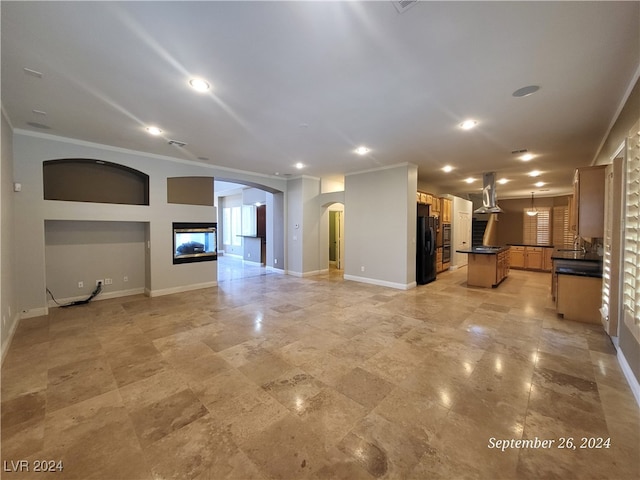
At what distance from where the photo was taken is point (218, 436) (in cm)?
190

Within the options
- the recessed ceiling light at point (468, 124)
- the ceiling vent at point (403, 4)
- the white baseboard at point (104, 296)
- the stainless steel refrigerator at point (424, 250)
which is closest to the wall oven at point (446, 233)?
the stainless steel refrigerator at point (424, 250)

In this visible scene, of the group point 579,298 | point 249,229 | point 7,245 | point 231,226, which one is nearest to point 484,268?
point 579,298

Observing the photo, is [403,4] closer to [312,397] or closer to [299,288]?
[312,397]

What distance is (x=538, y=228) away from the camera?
10258mm

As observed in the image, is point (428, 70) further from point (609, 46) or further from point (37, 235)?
point (37, 235)

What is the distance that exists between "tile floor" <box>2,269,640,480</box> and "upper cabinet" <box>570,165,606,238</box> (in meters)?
1.50

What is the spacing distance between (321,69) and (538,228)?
1158cm

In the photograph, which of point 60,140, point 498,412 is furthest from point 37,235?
point 498,412

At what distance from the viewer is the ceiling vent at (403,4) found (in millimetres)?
1734

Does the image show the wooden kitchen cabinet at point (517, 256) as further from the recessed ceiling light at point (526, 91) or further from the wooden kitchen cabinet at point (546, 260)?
the recessed ceiling light at point (526, 91)

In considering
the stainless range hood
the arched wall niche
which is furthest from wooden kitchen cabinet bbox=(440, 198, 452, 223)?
the arched wall niche

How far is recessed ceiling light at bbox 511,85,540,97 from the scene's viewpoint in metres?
2.79

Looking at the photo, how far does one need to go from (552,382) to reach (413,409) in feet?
5.09

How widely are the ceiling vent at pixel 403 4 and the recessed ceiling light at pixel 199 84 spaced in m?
1.94
